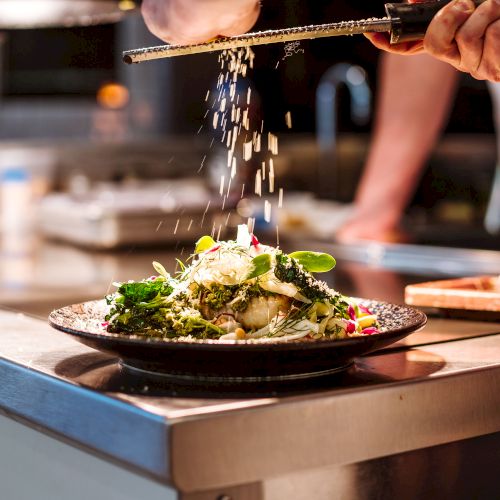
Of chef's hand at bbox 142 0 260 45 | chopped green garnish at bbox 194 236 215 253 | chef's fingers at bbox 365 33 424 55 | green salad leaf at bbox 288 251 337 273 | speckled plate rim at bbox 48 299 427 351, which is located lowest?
speckled plate rim at bbox 48 299 427 351

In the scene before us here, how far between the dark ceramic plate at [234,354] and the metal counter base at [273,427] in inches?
1.1

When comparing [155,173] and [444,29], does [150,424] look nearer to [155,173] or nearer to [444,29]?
[444,29]

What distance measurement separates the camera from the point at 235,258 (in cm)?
126

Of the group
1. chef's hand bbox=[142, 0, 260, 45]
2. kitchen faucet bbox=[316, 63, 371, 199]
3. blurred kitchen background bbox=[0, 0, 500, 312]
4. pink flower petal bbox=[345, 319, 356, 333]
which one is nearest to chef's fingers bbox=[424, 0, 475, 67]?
chef's hand bbox=[142, 0, 260, 45]

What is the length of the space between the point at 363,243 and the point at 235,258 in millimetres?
1507

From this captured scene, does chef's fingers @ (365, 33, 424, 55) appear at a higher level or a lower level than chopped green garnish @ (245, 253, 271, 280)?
higher

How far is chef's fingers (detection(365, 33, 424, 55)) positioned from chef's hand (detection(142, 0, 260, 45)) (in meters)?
0.18

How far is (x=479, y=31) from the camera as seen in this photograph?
4.30 ft

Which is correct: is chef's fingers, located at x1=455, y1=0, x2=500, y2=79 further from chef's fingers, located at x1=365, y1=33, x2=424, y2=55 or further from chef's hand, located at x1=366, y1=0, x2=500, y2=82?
chef's fingers, located at x1=365, y1=33, x2=424, y2=55

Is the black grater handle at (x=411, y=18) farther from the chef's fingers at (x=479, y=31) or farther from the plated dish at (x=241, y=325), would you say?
the plated dish at (x=241, y=325)

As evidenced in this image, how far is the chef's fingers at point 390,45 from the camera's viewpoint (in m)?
1.44

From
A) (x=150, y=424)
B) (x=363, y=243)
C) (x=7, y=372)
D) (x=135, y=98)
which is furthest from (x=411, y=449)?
(x=135, y=98)

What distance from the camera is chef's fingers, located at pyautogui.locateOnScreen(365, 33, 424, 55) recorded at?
1439 mm

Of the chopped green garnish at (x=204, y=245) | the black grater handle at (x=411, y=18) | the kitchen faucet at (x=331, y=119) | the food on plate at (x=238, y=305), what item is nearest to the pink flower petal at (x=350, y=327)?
the food on plate at (x=238, y=305)
